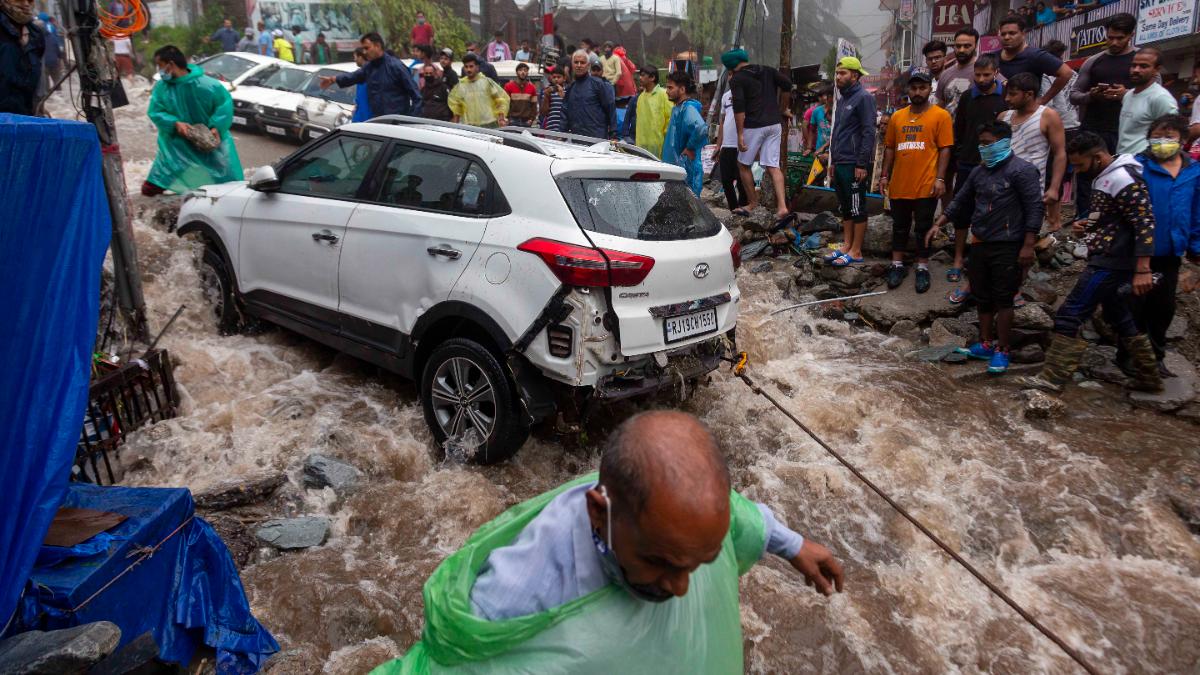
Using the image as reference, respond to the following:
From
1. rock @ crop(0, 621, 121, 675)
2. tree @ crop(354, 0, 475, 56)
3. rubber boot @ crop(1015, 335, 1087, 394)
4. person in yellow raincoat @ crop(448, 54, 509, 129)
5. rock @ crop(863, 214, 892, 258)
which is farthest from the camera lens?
tree @ crop(354, 0, 475, 56)

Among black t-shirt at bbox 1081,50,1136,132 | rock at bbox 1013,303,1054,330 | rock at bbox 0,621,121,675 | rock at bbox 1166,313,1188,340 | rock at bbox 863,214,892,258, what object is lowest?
rock at bbox 1166,313,1188,340

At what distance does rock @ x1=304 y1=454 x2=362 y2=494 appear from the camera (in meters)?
4.40

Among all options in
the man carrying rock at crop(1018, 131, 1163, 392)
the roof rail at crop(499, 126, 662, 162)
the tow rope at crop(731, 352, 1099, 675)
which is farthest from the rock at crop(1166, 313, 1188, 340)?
the roof rail at crop(499, 126, 662, 162)

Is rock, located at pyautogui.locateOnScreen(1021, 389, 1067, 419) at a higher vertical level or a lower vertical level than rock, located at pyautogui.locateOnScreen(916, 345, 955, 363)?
lower

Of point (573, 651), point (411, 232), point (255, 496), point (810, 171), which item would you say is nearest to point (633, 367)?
point (411, 232)

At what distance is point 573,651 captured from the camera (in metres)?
1.31

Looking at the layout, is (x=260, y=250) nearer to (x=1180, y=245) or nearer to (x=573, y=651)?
(x=573, y=651)

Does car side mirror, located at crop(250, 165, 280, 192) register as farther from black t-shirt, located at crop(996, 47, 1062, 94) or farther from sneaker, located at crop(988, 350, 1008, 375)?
black t-shirt, located at crop(996, 47, 1062, 94)

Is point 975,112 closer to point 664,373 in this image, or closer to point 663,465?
point 664,373

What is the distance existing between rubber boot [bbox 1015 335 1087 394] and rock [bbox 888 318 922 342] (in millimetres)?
1307

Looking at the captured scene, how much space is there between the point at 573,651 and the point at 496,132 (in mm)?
4117

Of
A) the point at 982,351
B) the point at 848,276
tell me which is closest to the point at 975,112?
the point at 848,276

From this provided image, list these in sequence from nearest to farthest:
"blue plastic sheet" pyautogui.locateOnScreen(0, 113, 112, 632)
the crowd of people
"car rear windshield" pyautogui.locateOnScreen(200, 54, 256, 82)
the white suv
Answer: "blue plastic sheet" pyautogui.locateOnScreen(0, 113, 112, 632)
the white suv
the crowd of people
"car rear windshield" pyautogui.locateOnScreen(200, 54, 256, 82)

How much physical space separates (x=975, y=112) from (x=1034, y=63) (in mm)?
732
